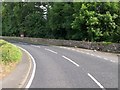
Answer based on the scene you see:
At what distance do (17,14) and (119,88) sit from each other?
71.0 meters

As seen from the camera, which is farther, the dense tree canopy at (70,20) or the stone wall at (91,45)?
the dense tree canopy at (70,20)

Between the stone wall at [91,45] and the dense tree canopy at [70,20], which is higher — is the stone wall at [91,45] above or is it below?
below

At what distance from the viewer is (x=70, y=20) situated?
55875mm

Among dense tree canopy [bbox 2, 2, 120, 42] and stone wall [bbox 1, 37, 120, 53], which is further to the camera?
dense tree canopy [bbox 2, 2, 120, 42]

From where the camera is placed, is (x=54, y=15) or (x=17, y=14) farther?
(x=17, y=14)

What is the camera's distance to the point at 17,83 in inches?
530

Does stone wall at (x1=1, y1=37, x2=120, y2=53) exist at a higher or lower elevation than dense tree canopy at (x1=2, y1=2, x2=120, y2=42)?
lower

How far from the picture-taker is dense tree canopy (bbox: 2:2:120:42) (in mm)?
48156

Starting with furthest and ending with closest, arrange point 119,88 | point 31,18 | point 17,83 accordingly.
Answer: point 31,18
point 17,83
point 119,88

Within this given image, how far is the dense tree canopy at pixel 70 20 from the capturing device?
48.2m

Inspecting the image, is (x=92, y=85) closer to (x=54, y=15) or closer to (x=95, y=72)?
(x=95, y=72)

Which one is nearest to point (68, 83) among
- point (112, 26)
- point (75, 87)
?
point (75, 87)

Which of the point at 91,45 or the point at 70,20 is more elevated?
the point at 70,20

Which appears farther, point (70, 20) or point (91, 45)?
point (70, 20)
